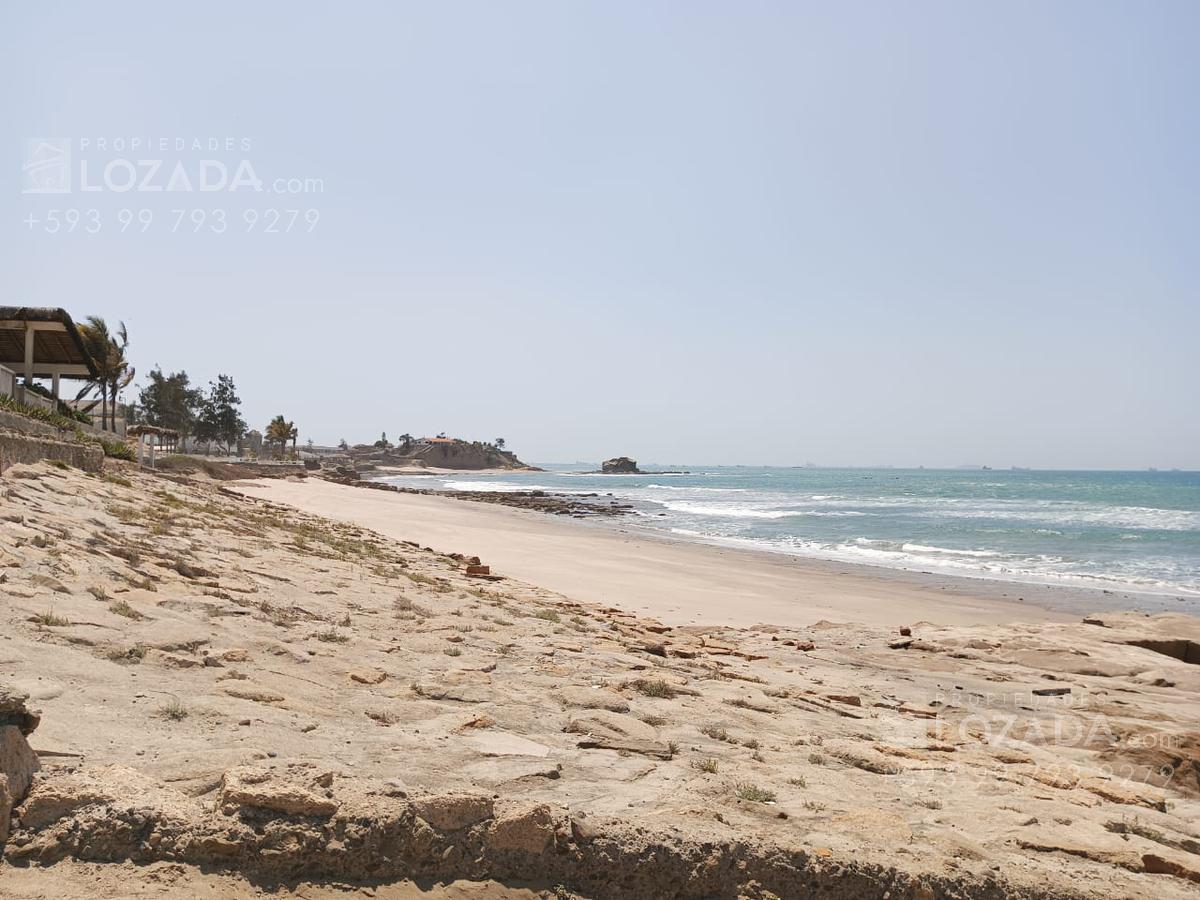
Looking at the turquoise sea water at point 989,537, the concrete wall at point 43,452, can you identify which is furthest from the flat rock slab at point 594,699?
the turquoise sea water at point 989,537

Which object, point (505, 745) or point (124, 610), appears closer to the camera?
point (505, 745)

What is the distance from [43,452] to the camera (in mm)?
12094

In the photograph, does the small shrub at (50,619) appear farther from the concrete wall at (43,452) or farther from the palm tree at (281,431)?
the palm tree at (281,431)

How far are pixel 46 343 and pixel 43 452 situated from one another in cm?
1374

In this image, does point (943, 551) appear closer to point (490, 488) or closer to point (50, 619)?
point (50, 619)

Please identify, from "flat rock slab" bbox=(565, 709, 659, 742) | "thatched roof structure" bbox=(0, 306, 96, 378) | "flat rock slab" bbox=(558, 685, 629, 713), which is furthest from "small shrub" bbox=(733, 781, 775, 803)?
"thatched roof structure" bbox=(0, 306, 96, 378)

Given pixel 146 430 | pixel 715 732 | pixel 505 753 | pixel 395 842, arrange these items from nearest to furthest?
pixel 395 842
pixel 505 753
pixel 715 732
pixel 146 430

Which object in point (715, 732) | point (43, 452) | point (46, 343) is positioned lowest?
point (715, 732)

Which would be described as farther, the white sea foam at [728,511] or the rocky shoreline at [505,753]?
the white sea foam at [728,511]

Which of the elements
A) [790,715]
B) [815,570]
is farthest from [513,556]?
[790,715]

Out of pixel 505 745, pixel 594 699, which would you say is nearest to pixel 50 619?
pixel 505 745

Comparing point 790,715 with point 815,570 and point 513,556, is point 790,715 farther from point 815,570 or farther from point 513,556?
point 815,570

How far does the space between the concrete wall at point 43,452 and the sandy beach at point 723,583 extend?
26.4ft

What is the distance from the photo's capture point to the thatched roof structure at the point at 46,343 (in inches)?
801
